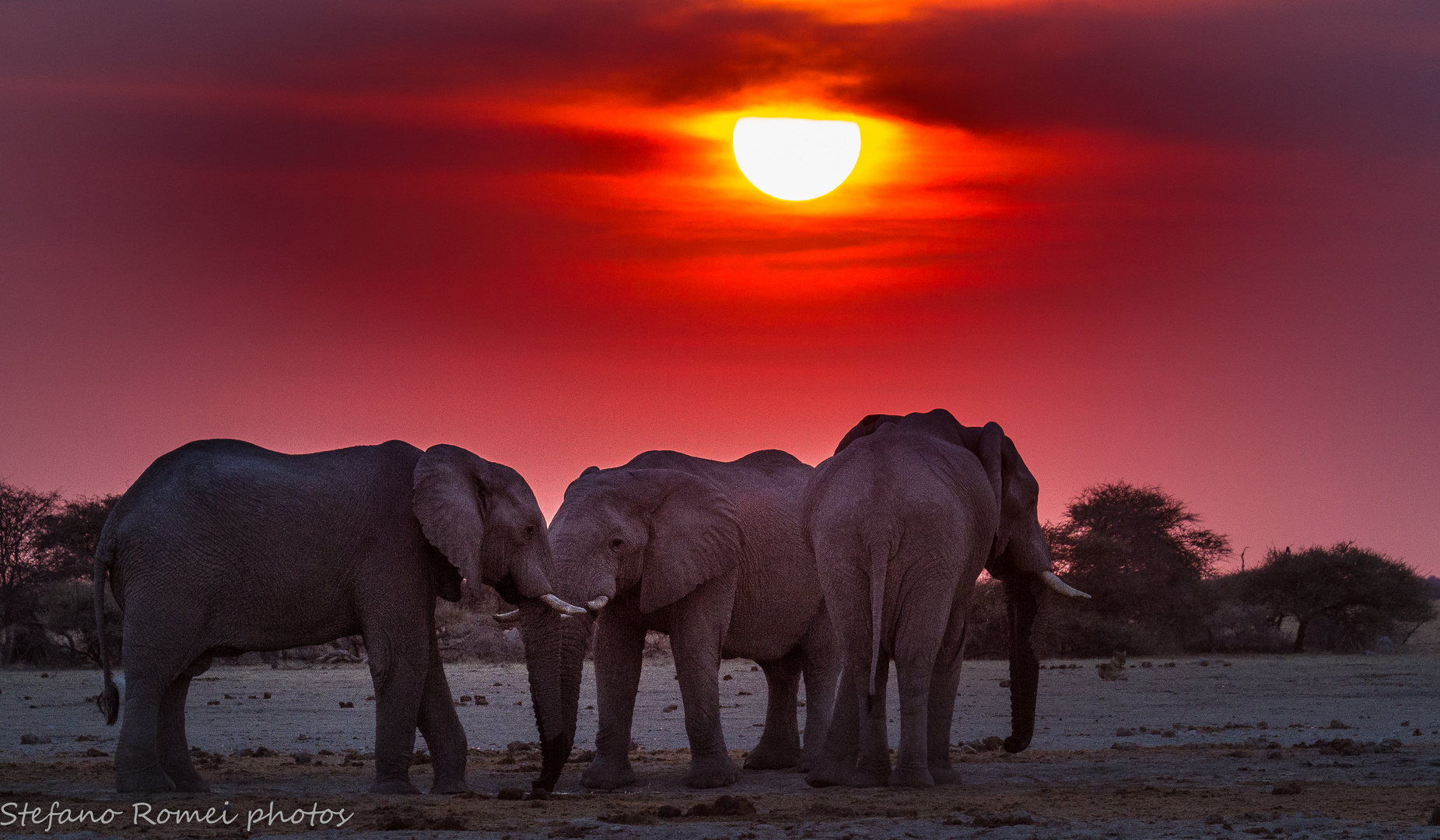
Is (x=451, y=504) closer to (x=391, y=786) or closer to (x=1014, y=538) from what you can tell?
(x=391, y=786)

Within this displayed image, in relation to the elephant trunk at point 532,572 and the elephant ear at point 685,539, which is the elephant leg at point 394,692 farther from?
the elephant ear at point 685,539

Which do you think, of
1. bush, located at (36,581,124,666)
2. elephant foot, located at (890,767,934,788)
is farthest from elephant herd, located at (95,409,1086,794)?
bush, located at (36,581,124,666)

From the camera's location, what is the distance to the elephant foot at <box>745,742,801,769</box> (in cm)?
1581

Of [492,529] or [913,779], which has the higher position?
[492,529]

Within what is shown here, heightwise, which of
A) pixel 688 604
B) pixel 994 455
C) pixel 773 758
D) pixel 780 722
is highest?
pixel 994 455

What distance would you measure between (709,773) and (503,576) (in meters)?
2.48

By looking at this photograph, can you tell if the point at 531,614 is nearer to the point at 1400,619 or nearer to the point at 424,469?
the point at 424,469

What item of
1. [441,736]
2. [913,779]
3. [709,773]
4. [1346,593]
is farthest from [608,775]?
[1346,593]

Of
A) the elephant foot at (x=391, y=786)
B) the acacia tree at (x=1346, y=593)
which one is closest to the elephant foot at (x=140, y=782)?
the elephant foot at (x=391, y=786)

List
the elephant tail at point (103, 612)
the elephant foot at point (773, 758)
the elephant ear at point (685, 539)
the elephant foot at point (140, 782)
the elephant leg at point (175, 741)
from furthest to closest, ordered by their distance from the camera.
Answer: the elephant foot at point (773, 758) < the elephant ear at point (685, 539) < the elephant leg at point (175, 741) < the elephant tail at point (103, 612) < the elephant foot at point (140, 782)

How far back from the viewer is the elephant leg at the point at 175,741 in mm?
13211

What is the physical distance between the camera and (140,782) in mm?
12586

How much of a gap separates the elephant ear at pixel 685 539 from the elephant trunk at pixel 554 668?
1017 millimetres

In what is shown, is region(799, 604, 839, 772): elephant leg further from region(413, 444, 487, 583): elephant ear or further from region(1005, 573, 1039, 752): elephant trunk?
region(413, 444, 487, 583): elephant ear
